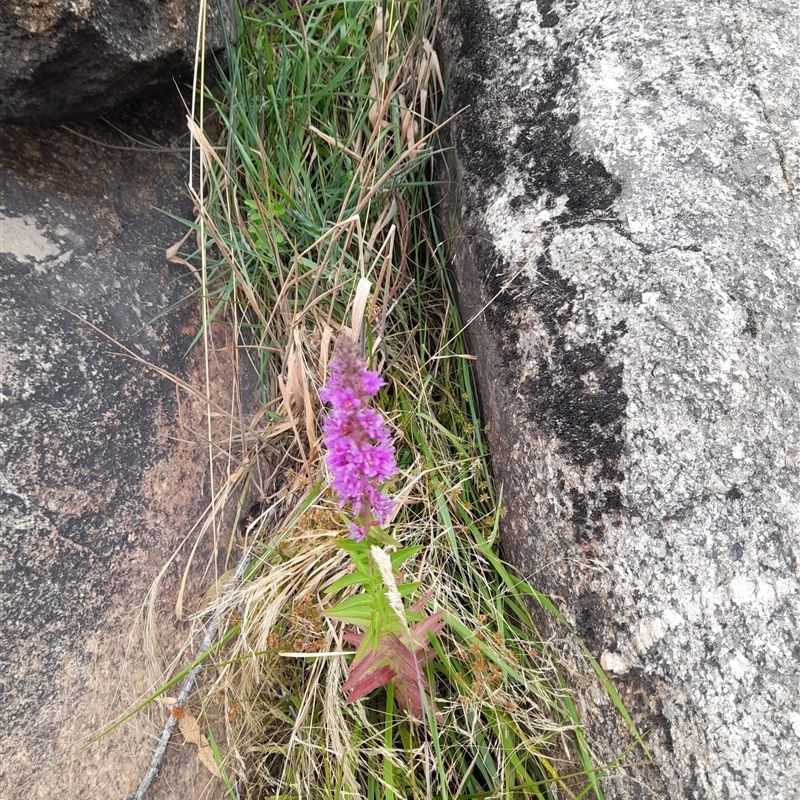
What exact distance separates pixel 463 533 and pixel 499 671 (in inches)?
14.6

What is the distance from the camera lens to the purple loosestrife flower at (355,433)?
0.99m

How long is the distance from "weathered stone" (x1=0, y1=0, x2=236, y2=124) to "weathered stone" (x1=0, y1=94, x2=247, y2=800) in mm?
121

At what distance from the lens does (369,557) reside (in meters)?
1.18

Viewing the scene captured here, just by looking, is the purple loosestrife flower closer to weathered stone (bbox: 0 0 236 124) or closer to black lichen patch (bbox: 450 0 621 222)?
black lichen patch (bbox: 450 0 621 222)

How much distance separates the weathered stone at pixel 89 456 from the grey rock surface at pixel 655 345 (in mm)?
887

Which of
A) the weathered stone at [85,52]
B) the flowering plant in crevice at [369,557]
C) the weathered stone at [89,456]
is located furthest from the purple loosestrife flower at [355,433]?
the weathered stone at [85,52]

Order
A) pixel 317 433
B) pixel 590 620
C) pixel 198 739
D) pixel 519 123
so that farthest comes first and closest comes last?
pixel 317 433 → pixel 519 123 → pixel 198 739 → pixel 590 620

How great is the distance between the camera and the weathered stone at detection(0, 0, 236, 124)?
4.78 feet

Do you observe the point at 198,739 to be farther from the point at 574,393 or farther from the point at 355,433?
the point at 574,393

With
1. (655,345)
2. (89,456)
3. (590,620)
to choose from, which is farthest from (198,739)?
Result: (655,345)

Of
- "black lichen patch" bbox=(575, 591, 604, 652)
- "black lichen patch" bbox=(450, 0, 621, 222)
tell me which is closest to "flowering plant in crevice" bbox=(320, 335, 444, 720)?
"black lichen patch" bbox=(575, 591, 604, 652)

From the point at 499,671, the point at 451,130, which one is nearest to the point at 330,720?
the point at 499,671

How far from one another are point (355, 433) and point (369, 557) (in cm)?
28

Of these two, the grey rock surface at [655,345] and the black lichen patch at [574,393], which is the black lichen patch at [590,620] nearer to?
the grey rock surface at [655,345]
